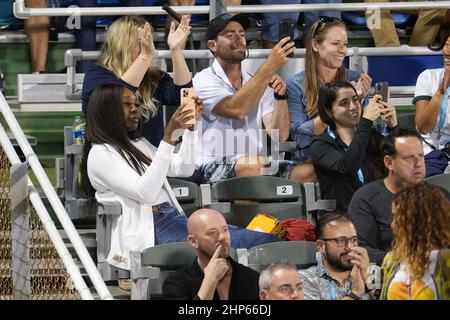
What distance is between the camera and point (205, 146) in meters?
9.81

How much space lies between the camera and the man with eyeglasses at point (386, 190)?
28.8 ft

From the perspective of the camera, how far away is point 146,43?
31.4ft

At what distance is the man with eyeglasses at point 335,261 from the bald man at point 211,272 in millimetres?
328

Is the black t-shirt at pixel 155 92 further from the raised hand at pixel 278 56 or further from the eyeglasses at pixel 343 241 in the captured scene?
the eyeglasses at pixel 343 241

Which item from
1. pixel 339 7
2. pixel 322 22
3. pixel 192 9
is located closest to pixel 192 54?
pixel 192 9

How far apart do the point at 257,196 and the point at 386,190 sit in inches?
37.4

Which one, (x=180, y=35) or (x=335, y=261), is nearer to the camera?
(x=335, y=261)

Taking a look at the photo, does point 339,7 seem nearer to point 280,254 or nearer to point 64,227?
point 280,254

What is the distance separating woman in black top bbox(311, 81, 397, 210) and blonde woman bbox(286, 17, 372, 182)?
13.0 inches

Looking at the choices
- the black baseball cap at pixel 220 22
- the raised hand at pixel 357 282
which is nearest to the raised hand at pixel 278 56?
the black baseball cap at pixel 220 22

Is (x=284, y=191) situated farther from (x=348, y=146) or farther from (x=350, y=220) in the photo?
(x=350, y=220)

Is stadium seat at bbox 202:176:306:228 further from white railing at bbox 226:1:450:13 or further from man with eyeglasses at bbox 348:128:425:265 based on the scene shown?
white railing at bbox 226:1:450:13
